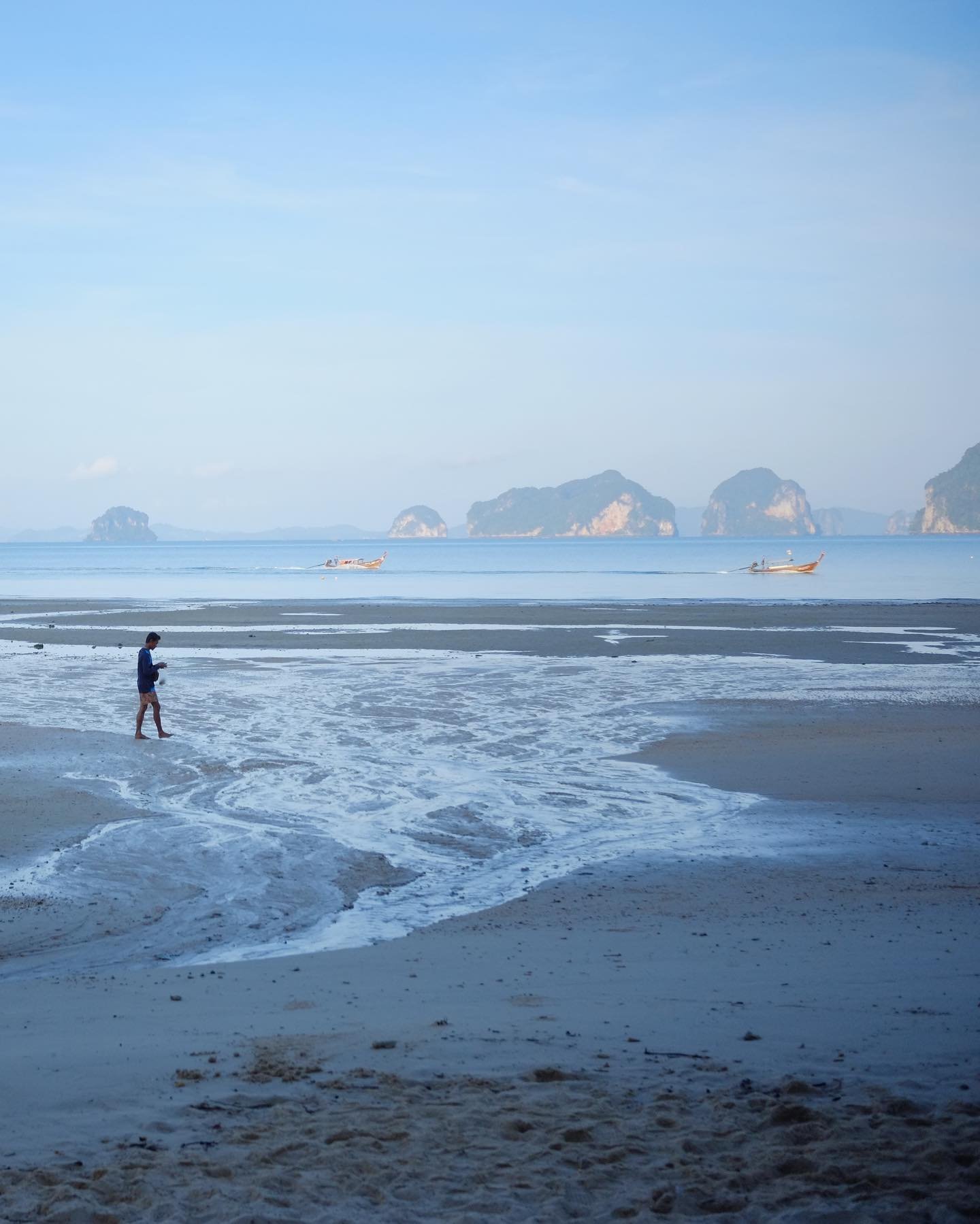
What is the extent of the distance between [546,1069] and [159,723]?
13773 millimetres

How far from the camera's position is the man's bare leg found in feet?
60.9

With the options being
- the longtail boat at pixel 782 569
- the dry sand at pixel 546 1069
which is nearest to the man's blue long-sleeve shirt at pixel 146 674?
the dry sand at pixel 546 1069

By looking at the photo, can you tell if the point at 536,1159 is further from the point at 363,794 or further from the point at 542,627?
the point at 542,627

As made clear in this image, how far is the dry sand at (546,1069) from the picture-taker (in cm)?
493

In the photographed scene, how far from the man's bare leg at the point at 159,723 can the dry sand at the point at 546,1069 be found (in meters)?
9.23

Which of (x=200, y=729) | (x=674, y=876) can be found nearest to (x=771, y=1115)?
(x=674, y=876)

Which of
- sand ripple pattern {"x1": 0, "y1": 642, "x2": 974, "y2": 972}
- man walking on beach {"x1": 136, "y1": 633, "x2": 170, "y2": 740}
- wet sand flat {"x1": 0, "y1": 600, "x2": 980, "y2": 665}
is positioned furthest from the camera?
wet sand flat {"x1": 0, "y1": 600, "x2": 980, "y2": 665}

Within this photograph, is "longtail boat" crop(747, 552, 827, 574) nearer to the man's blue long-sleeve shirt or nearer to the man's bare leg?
the man's bare leg

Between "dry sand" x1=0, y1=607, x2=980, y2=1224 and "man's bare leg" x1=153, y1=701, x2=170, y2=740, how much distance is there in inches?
363

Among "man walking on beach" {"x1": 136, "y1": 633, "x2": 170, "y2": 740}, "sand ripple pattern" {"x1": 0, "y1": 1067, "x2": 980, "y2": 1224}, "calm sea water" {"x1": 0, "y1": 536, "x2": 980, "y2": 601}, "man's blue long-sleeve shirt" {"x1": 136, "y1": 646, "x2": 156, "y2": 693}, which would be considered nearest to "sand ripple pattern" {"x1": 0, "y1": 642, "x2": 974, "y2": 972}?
"man walking on beach" {"x1": 136, "y1": 633, "x2": 170, "y2": 740}

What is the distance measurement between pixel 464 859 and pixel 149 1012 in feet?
15.3

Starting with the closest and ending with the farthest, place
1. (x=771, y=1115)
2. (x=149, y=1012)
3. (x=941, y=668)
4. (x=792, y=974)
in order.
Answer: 1. (x=771, y=1115)
2. (x=149, y=1012)
3. (x=792, y=974)
4. (x=941, y=668)

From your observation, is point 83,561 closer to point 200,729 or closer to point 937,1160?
point 200,729

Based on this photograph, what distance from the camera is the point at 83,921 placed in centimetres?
930
